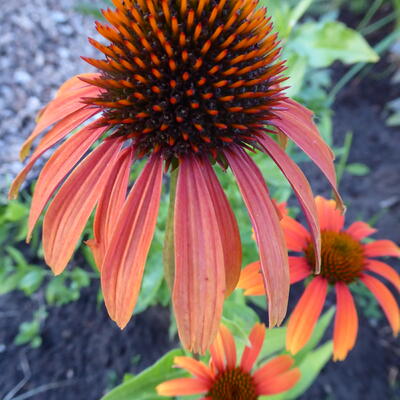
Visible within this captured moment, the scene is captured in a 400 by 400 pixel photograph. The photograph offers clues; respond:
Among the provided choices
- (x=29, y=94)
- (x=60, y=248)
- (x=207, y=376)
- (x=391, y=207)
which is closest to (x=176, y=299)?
(x=60, y=248)

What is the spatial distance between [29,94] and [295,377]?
1956 millimetres

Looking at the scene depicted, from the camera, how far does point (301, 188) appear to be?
2.16ft

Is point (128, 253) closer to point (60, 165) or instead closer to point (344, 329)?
point (60, 165)

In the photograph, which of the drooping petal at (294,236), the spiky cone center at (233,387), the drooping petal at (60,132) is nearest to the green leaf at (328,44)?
the drooping petal at (294,236)

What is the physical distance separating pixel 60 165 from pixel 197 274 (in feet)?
1.11

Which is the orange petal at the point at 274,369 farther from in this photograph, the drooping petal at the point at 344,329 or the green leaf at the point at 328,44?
the green leaf at the point at 328,44

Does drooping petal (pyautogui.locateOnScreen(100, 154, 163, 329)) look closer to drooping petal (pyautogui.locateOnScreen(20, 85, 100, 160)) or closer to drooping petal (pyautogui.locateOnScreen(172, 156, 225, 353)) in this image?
drooping petal (pyautogui.locateOnScreen(172, 156, 225, 353))

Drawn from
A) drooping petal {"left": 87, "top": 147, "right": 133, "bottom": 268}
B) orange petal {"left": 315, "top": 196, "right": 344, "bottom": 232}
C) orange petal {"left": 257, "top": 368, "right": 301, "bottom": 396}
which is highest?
drooping petal {"left": 87, "top": 147, "right": 133, "bottom": 268}

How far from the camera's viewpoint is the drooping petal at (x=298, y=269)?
87 centimetres

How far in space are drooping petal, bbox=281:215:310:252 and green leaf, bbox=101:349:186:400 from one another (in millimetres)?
347

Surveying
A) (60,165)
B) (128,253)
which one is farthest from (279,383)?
(60,165)

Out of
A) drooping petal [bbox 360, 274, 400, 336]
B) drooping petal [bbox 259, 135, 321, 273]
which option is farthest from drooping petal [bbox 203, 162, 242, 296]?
drooping petal [bbox 360, 274, 400, 336]

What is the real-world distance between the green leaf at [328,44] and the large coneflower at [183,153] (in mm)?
867

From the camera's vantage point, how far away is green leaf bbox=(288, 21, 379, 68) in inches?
55.8
